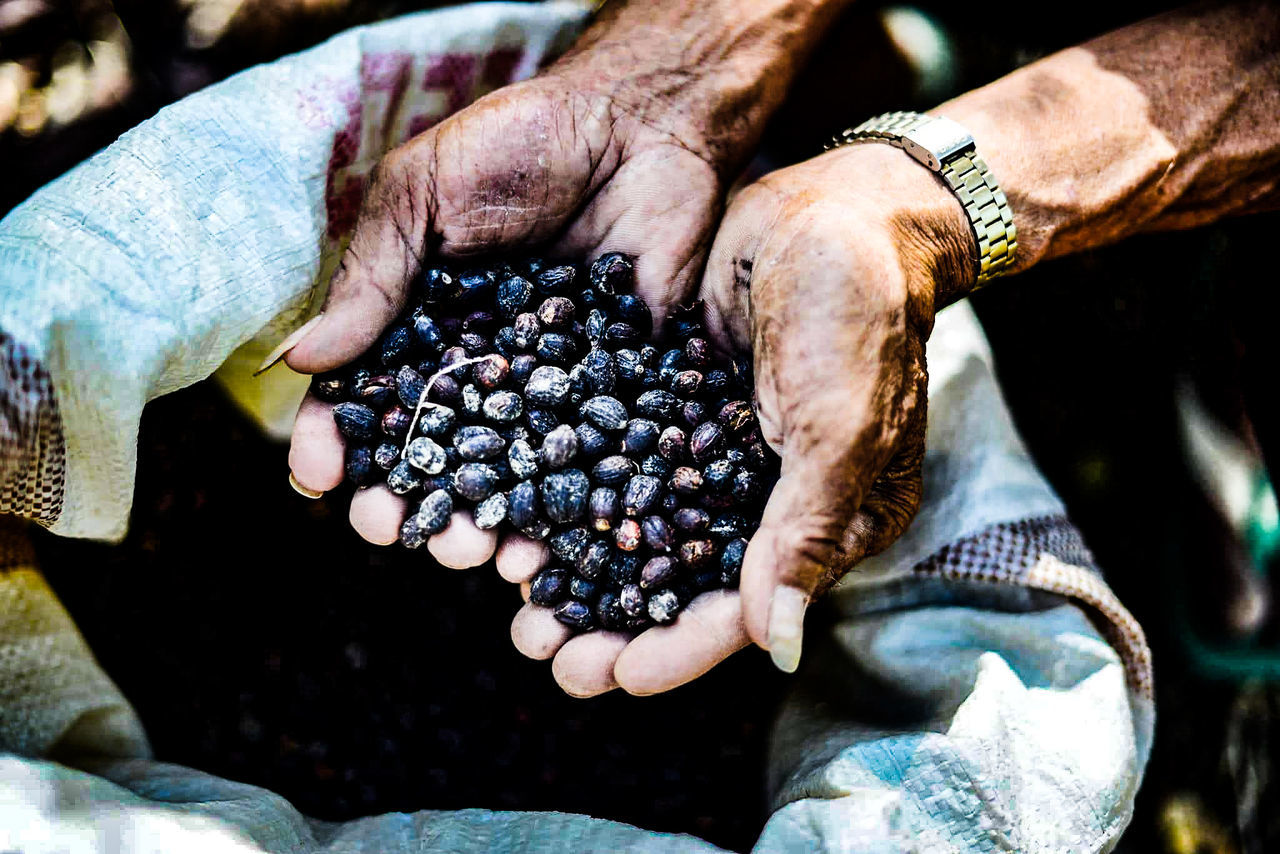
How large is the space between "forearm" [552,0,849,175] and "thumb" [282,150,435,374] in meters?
0.39

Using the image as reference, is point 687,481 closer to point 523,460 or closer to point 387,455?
point 523,460

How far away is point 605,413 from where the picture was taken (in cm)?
138

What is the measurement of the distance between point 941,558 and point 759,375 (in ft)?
1.83

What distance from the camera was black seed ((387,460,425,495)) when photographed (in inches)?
53.9

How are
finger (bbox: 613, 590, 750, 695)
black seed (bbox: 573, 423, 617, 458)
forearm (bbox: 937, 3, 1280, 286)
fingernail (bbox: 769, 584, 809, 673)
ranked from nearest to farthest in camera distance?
fingernail (bbox: 769, 584, 809, 673)
finger (bbox: 613, 590, 750, 695)
black seed (bbox: 573, 423, 617, 458)
forearm (bbox: 937, 3, 1280, 286)


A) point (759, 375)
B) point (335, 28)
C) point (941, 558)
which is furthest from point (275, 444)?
point (941, 558)

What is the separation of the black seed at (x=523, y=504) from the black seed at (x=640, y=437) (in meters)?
0.15

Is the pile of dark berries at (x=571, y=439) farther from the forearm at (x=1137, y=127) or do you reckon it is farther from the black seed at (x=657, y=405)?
the forearm at (x=1137, y=127)

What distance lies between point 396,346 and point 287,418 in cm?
51

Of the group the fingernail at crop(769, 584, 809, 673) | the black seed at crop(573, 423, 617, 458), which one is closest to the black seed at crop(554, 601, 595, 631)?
the black seed at crop(573, 423, 617, 458)

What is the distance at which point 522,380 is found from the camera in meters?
1.42

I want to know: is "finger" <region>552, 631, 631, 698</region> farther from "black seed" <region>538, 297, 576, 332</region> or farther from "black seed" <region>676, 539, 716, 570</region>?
"black seed" <region>538, 297, 576, 332</region>

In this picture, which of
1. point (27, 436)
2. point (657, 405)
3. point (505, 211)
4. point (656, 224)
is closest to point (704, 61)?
point (656, 224)

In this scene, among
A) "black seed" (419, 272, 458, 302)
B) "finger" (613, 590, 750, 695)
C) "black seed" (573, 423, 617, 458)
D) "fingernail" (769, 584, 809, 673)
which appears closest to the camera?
"fingernail" (769, 584, 809, 673)
